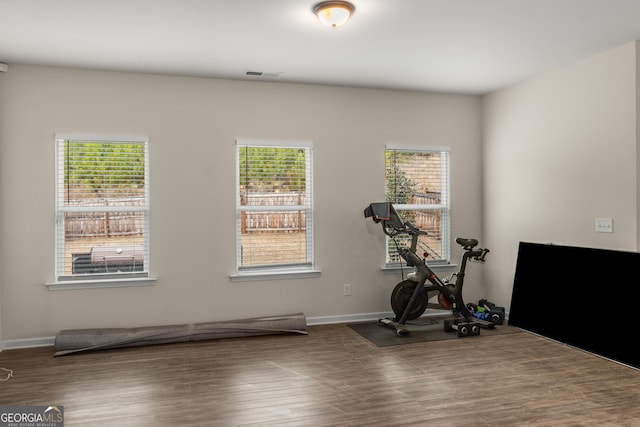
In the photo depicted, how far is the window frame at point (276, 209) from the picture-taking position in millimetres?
5062

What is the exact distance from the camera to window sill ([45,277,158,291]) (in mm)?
4531

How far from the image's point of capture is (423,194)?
5762 millimetres

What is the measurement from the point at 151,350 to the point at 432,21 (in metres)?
3.79

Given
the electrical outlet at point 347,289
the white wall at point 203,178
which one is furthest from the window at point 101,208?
the electrical outlet at point 347,289

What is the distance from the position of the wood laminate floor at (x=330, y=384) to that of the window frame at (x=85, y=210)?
680 millimetres

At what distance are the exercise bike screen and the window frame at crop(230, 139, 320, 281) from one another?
2320mm

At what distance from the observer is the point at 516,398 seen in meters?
3.17

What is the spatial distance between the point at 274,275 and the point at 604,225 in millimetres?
3295

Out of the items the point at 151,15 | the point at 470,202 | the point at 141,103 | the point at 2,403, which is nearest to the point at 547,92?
the point at 470,202

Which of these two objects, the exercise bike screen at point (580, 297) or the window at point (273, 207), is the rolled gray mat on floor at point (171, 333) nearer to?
the window at point (273, 207)

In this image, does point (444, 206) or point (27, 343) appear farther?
point (444, 206)

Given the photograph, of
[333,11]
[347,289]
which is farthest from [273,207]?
[333,11]

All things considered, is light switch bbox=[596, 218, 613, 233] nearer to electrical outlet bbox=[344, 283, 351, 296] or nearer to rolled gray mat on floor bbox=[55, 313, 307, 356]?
electrical outlet bbox=[344, 283, 351, 296]

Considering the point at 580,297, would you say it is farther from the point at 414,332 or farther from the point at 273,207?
the point at 273,207
